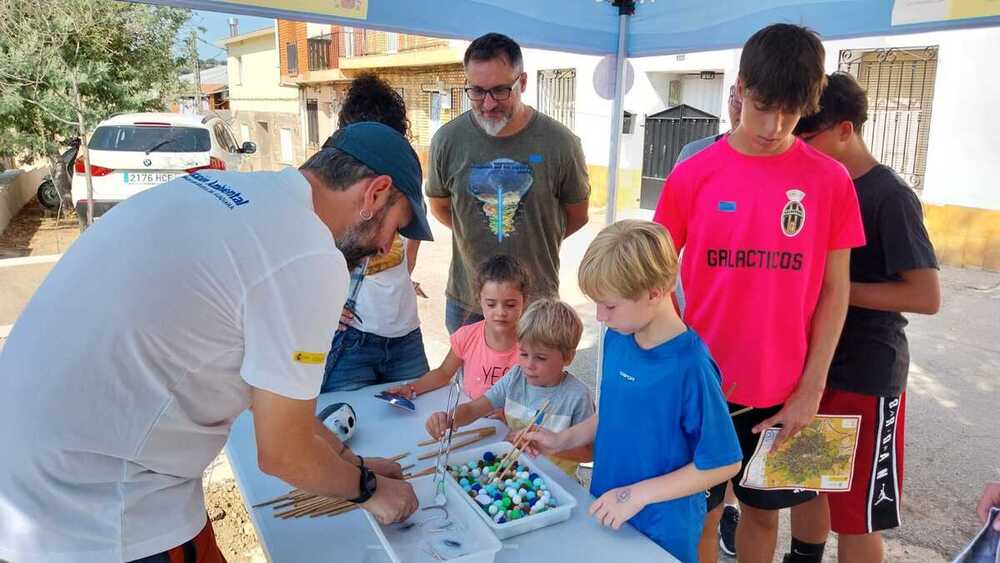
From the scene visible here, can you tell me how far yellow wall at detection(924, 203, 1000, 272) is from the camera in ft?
23.4

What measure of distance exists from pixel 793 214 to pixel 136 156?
29.4 feet

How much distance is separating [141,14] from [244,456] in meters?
12.0

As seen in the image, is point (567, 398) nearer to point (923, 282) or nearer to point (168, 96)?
point (923, 282)

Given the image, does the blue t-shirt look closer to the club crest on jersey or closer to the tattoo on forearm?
the tattoo on forearm

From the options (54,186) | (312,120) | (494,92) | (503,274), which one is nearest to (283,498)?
(503,274)

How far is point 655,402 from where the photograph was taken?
145cm

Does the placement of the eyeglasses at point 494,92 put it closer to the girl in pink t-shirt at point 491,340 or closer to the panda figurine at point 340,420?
the girl in pink t-shirt at point 491,340

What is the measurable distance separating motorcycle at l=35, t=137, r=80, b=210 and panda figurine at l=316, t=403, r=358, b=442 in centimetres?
1121

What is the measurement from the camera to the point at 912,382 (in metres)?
4.49

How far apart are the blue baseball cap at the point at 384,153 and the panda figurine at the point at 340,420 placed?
755 millimetres

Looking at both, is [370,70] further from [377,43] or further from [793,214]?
[793,214]

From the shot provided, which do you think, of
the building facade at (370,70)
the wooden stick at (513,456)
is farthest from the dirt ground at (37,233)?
the wooden stick at (513,456)

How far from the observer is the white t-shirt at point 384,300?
96.2 inches

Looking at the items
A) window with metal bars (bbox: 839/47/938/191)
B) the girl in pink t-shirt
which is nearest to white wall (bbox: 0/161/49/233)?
the girl in pink t-shirt
